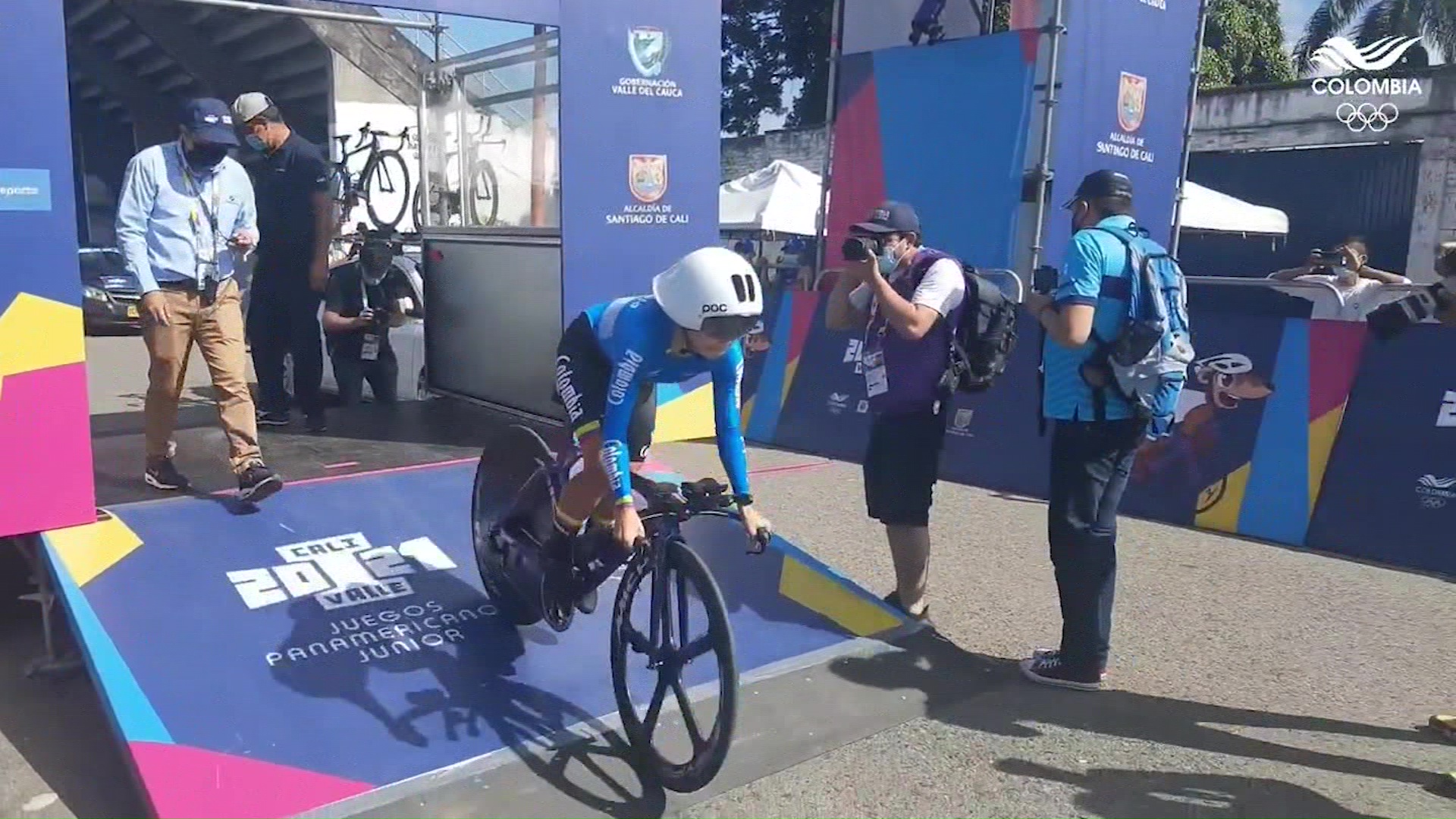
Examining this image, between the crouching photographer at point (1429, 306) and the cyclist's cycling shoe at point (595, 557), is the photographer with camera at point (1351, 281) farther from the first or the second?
the cyclist's cycling shoe at point (595, 557)

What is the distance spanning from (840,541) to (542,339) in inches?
99.3

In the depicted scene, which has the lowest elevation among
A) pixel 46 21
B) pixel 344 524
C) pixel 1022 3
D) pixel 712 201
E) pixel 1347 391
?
pixel 344 524

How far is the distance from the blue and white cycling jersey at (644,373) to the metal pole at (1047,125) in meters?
5.49

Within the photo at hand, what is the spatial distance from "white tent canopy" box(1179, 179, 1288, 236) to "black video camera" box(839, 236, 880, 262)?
41.4 feet

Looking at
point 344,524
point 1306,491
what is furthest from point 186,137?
point 1306,491

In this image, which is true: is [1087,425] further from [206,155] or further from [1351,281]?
[1351,281]

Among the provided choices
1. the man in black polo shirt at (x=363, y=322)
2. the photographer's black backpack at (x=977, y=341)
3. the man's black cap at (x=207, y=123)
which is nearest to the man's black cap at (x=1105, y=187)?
the photographer's black backpack at (x=977, y=341)

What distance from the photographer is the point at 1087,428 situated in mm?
4289

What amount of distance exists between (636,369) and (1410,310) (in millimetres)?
5071

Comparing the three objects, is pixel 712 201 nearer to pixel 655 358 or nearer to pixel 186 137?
pixel 186 137

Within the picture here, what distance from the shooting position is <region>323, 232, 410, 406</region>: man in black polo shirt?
831 cm

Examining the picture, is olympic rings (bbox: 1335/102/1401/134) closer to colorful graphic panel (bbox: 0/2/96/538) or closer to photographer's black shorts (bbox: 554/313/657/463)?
photographer's black shorts (bbox: 554/313/657/463)

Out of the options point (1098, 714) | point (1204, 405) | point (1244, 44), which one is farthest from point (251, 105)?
point (1244, 44)

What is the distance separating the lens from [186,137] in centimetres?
507
